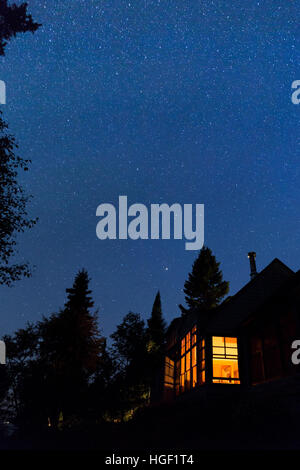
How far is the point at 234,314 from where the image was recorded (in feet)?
67.0

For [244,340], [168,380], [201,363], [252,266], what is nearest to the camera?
[244,340]

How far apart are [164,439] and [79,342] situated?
71.4ft

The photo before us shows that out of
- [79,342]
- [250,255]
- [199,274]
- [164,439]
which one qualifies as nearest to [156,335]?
[199,274]

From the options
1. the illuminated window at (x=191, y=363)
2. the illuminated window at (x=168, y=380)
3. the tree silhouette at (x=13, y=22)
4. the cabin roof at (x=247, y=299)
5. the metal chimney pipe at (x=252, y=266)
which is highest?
the tree silhouette at (x=13, y=22)

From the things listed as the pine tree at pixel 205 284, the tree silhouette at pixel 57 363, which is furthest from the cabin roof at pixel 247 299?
the pine tree at pixel 205 284

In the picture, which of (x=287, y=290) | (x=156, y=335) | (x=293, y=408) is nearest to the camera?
(x=293, y=408)

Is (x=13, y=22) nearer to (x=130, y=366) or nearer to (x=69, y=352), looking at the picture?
(x=130, y=366)

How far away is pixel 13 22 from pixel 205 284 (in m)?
41.6

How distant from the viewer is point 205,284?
2037 inches

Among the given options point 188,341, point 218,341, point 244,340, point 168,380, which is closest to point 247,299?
point 244,340

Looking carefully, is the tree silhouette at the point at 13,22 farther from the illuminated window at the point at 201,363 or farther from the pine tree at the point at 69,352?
the pine tree at the point at 69,352

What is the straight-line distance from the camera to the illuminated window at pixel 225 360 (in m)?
19.2

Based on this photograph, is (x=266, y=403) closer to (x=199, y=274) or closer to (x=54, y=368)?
(x=54, y=368)

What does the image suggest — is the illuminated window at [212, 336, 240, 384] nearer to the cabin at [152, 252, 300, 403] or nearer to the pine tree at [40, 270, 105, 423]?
the cabin at [152, 252, 300, 403]
